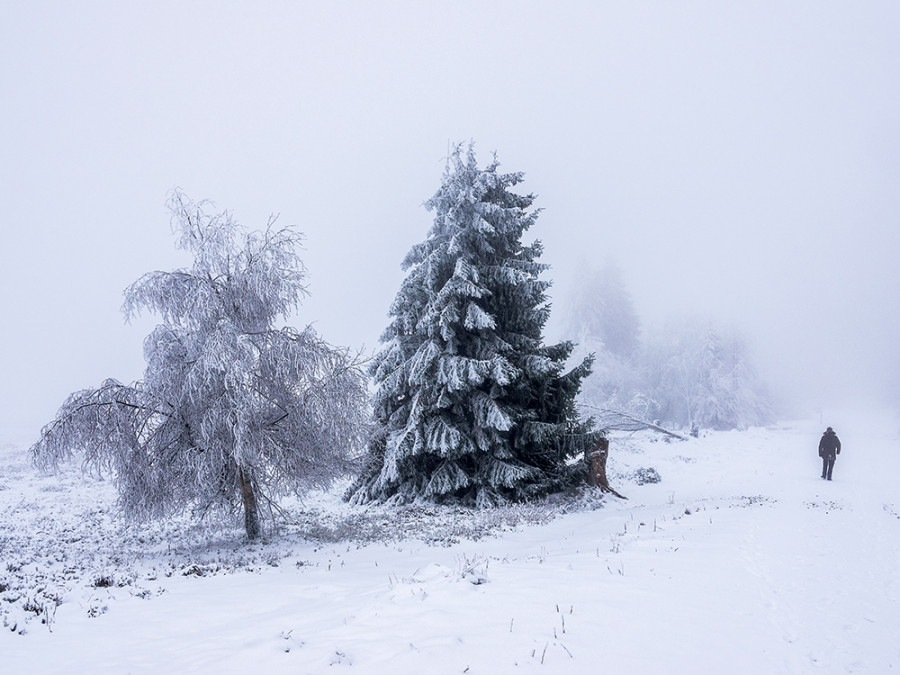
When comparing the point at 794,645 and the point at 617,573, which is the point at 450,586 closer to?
the point at 617,573

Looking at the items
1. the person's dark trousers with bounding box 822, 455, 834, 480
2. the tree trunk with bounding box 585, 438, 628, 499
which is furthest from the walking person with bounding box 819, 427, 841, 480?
the tree trunk with bounding box 585, 438, 628, 499

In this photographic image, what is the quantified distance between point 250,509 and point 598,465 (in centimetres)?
1194

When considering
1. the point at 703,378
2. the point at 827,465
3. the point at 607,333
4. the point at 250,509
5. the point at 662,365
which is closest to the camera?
the point at 250,509

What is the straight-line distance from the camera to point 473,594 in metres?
5.40

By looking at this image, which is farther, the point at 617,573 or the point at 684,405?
the point at 684,405

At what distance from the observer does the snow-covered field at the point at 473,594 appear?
4.09 meters

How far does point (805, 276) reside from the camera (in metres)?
114

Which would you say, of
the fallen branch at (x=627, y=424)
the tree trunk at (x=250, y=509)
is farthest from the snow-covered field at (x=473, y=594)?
the fallen branch at (x=627, y=424)

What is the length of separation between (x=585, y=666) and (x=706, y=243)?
508ft

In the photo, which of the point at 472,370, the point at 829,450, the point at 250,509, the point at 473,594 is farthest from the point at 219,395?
the point at 829,450

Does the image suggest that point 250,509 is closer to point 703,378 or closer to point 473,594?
point 473,594

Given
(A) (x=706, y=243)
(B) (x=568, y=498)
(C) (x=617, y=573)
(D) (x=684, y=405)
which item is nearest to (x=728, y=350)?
(D) (x=684, y=405)

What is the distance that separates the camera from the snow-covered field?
4086mm

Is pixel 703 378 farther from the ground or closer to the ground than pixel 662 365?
closer to the ground
